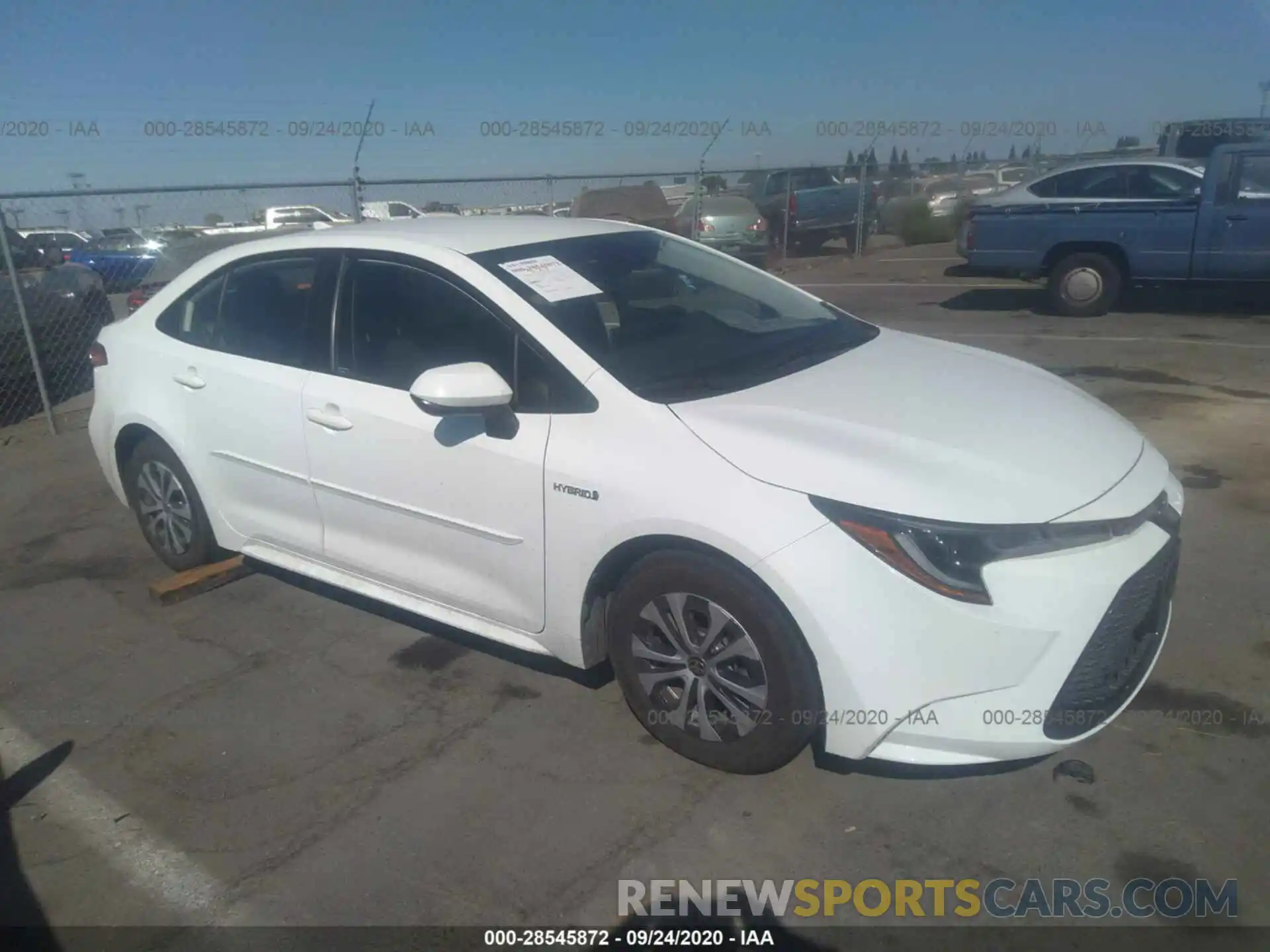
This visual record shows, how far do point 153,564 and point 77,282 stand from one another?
5657 millimetres

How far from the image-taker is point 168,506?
15.5ft

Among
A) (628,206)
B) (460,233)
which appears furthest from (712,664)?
(628,206)

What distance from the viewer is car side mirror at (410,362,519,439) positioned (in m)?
3.07

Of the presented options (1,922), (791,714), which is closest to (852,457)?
(791,714)

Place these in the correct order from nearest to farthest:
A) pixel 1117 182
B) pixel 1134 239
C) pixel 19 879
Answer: pixel 19 879 → pixel 1134 239 → pixel 1117 182

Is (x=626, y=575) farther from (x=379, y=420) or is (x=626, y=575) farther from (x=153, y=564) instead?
(x=153, y=564)

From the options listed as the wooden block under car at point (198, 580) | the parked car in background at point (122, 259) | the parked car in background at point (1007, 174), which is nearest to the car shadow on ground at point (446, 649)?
the wooden block under car at point (198, 580)

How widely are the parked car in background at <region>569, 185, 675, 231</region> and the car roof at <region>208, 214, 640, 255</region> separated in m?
9.44

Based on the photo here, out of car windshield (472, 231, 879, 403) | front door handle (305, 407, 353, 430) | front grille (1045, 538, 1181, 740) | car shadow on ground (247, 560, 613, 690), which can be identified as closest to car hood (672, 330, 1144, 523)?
car windshield (472, 231, 879, 403)

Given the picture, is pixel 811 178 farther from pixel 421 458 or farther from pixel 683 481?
pixel 683 481

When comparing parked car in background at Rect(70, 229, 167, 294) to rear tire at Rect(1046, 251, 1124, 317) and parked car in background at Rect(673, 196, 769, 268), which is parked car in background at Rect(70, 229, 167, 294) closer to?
parked car in background at Rect(673, 196, 769, 268)

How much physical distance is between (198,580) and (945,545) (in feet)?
11.7

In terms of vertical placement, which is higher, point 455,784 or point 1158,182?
point 1158,182

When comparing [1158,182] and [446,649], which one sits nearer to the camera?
[446,649]
